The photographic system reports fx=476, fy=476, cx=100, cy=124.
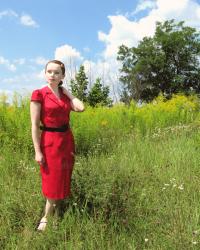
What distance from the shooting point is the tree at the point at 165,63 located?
150 ft

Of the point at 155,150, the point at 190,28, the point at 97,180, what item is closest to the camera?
the point at 97,180

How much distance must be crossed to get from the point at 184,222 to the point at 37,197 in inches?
56.2

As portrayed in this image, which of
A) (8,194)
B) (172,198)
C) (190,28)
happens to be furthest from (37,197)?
(190,28)

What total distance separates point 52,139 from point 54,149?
88 mm

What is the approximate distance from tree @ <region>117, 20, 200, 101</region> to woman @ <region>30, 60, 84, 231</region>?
40538 millimetres

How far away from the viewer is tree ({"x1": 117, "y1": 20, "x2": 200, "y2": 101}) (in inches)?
1802

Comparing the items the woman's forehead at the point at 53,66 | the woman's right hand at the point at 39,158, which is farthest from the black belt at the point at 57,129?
the woman's forehead at the point at 53,66

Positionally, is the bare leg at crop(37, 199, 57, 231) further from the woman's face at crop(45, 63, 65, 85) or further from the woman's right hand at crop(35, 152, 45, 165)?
the woman's face at crop(45, 63, 65, 85)

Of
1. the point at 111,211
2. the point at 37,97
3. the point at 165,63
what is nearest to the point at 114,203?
the point at 111,211

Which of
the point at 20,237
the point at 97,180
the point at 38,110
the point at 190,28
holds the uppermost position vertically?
the point at 190,28

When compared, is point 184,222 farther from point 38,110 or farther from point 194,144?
point 194,144

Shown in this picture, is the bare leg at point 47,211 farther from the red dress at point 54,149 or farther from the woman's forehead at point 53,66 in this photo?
the woman's forehead at point 53,66

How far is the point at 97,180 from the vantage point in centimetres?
433

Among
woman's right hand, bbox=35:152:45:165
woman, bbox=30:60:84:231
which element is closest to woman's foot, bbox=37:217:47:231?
woman, bbox=30:60:84:231
